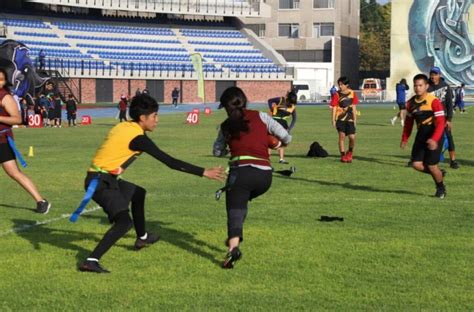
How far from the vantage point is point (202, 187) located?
1529 cm

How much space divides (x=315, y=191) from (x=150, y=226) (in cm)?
440

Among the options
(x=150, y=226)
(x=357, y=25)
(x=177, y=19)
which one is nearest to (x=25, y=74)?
(x=150, y=226)

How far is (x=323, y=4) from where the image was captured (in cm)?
9394

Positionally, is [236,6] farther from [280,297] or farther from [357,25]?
[280,297]

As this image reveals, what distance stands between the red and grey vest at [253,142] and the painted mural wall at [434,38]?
7413cm

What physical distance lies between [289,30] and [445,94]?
3050 inches

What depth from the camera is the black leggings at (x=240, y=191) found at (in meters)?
8.20

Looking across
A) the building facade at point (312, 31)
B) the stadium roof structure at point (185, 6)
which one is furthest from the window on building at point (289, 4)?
the stadium roof structure at point (185, 6)

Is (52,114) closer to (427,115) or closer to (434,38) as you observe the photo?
(427,115)

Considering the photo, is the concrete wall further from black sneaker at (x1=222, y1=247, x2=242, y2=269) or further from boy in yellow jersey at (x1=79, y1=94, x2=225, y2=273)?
black sneaker at (x1=222, y1=247, x2=242, y2=269)

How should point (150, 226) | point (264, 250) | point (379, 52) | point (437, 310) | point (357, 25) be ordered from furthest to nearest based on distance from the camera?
point (379, 52), point (357, 25), point (150, 226), point (264, 250), point (437, 310)

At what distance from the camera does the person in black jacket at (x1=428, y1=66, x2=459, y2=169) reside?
16828 mm

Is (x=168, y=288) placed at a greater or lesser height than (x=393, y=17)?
lesser

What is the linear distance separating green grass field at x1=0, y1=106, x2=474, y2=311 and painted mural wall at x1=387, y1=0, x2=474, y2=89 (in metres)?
65.7
